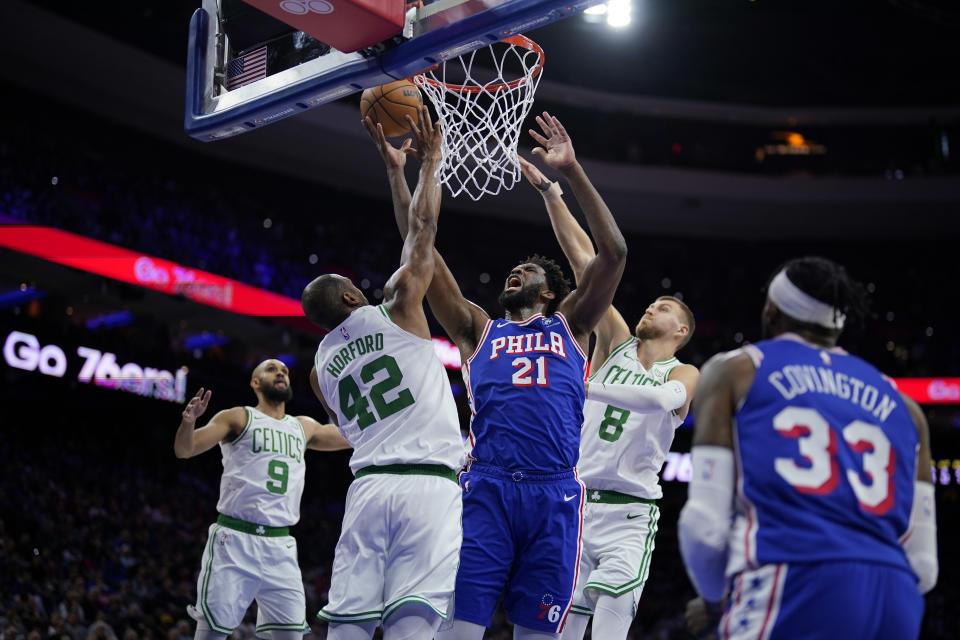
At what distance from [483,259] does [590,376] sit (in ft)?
57.4

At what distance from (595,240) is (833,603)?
8.42ft

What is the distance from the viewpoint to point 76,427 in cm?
1550

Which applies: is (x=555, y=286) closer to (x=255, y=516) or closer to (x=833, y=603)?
(x=833, y=603)

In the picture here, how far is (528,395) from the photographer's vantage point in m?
4.55

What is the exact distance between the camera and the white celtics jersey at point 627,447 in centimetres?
546

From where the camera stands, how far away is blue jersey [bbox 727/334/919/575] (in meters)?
2.57

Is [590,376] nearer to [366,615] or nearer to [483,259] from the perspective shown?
[366,615]

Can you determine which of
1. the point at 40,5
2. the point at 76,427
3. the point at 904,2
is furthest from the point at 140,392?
the point at 904,2

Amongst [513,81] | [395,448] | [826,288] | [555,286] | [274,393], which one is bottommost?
[395,448]

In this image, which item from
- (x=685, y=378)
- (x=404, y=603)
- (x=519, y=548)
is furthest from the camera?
(x=685, y=378)

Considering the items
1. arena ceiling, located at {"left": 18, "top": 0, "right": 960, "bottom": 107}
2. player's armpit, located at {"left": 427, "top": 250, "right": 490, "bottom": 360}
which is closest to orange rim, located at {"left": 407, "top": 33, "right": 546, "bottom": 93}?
player's armpit, located at {"left": 427, "top": 250, "right": 490, "bottom": 360}

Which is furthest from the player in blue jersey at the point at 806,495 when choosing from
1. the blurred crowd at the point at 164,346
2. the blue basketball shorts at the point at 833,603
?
the blurred crowd at the point at 164,346

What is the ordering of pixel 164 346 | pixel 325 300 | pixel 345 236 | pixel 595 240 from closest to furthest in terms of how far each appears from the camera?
pixel 325 300, pixel 595 240, pixel 164 346, pixel 345 236

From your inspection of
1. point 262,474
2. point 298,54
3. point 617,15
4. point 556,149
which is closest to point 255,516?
point 262,474
